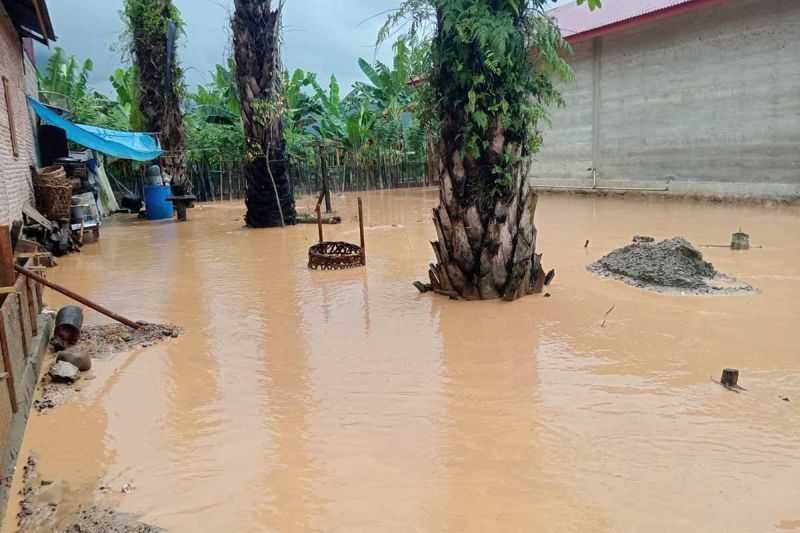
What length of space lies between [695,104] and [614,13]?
3427 millimetres

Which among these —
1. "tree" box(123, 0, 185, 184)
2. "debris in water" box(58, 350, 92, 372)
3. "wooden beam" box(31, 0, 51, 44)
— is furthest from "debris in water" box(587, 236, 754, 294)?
"tree" box(123, 0, 185, 184)

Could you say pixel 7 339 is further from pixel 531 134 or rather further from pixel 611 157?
pixel 611 157

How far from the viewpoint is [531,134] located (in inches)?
244

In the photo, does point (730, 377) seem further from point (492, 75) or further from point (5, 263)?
point (5, 263)

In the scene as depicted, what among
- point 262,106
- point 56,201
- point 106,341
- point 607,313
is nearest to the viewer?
point 106,341

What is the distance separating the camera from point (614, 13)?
52.4 ft

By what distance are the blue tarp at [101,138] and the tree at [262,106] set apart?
2373 mm

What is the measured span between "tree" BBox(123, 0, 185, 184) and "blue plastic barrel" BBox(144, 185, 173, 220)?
1208 millimetres

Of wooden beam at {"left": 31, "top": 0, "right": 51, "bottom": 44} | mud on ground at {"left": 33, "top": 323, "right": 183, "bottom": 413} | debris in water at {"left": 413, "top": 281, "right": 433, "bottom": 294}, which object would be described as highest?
wooden beam at {"left": 31, "top": 0, "right": 51, "bottom": 44}

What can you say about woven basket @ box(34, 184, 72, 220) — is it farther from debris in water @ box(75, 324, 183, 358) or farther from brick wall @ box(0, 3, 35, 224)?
debris in water @ box(75, 324, 183, 358)

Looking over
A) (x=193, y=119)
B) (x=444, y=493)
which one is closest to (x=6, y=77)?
(x=444, y=493)

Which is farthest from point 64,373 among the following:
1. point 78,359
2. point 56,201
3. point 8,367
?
point 56,201

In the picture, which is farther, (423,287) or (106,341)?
(423,287)

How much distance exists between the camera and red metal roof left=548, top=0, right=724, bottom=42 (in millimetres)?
13592
